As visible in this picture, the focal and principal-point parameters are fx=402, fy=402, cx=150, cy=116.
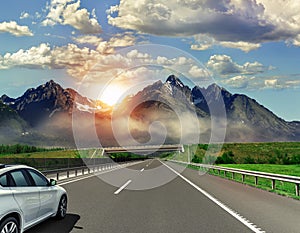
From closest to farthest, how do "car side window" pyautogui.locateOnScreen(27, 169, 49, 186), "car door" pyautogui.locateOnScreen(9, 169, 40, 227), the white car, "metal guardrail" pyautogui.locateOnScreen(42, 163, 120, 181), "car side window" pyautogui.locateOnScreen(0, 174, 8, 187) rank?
1. the white car
2. "car side window" pyautogui.locateOnScreen(0, 174, 8, 187)
3. "car door" pyautogui.locateOnScreen(9, 169, 40, 227)
4. "car side window" pyautogui.locateOnScreen(27, 169, 49, 186)
5. "metal guardrail" pyautogui.locateOnScreen(42, 163, 120, 181)

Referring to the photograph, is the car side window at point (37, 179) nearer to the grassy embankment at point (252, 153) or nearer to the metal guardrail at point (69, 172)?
the metal guardrail at point (69, 172)

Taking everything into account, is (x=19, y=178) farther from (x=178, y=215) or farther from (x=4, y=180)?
(x=178, y=215)

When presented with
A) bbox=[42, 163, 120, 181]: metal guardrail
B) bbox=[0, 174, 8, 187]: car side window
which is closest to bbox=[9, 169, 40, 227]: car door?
bbox=[0, 174, 8, 187]: car side window

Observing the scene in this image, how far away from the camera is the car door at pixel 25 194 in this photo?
7.10 metres

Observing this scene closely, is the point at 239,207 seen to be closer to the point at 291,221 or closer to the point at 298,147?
the point at 291,221

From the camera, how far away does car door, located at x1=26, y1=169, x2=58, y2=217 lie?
27.1ft

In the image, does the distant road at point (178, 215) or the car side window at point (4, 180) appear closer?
the car side window at point (4, 180)

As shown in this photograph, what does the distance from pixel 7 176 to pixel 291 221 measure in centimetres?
648

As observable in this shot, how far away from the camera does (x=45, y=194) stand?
8.47 meters

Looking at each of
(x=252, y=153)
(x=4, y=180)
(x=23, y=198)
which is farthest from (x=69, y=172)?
(x=252, y=153)

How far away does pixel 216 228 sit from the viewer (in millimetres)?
8555

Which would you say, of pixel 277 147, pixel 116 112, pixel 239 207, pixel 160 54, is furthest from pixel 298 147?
pixel 239 207

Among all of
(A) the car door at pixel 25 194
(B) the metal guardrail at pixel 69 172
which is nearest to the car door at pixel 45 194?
(A) the car door at pixel 25 194

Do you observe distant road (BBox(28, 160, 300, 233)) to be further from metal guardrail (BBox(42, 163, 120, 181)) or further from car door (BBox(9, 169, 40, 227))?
metal guardrail (BBox(42, 163, 120, 181))
